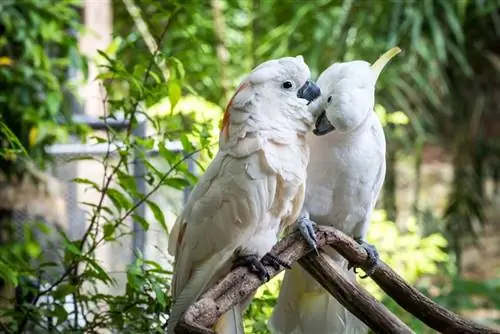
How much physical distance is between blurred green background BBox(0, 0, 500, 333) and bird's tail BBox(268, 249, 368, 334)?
21.9 inches

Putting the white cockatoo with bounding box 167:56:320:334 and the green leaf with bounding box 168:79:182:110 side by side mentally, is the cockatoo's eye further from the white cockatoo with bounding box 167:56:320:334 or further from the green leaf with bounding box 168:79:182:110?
the green leaf with bounding box 168:79:182:110

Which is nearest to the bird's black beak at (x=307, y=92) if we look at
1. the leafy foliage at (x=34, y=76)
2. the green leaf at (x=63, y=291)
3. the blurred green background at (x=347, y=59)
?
the green leaf at (x=63, y=291)

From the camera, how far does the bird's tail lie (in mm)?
1127

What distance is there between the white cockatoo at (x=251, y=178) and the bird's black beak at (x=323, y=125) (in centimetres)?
2

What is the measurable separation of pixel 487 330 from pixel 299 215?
0.30 meters

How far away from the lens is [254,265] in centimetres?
95

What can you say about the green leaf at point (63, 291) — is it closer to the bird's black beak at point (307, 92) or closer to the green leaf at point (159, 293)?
the green leaf at point (159, 293)

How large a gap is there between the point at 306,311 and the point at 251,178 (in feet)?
0.98

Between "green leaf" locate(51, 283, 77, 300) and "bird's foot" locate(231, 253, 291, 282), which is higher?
"green leaf" locate(51, 283, 77, 300)

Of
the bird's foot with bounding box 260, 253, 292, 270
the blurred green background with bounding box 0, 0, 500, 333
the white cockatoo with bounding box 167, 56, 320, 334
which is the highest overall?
the blurred green background with bounding box 0, 0, 500, 333

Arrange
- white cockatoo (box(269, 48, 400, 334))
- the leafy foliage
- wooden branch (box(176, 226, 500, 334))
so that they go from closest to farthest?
wooden branch (box(176, 226, 500, 334)), white cockatoo (box(269, 48, 400, 334)), the leafy foliage

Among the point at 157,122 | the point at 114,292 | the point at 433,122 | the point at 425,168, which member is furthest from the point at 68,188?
the point at 425,168

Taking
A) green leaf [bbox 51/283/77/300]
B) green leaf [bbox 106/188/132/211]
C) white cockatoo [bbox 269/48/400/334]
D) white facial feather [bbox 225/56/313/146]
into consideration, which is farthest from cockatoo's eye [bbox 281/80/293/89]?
green leaf [bbox 51/283/77/300]

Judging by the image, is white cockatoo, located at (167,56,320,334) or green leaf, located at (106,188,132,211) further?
green leaf, located at (106,188,132,211)
